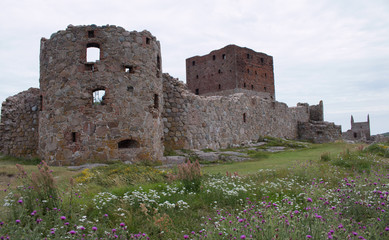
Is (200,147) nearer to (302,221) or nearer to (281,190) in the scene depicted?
(281,190)

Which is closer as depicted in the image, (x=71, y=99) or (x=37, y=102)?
(x=71, y=99)

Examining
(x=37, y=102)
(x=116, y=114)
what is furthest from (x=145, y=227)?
(x=37, y=102)

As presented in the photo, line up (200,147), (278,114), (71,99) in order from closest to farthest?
1. (71,99)
2. (200,147)
3. (278,114)

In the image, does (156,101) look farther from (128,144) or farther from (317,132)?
(317,132)

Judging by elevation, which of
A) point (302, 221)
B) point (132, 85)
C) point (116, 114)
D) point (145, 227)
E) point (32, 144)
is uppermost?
point (132, 85)

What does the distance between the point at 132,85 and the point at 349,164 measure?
8.37 m

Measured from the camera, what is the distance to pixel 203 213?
5.86 m

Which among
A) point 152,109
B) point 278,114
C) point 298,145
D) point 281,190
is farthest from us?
point 278,114

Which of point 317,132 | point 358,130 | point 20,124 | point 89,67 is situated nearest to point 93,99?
point 89,67

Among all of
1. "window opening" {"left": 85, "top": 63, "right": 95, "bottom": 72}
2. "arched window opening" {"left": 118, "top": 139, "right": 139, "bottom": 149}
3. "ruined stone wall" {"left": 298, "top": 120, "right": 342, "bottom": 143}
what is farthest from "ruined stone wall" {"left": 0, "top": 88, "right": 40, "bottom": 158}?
"ruined stone wall" {"left": 298, "top": 120, "right": 342, "bottom": 143}

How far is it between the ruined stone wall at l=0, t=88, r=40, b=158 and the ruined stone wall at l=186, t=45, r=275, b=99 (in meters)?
22.9

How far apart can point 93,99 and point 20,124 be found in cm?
528

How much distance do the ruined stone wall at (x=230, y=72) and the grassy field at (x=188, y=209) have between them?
1074 inches

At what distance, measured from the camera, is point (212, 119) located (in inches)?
683
